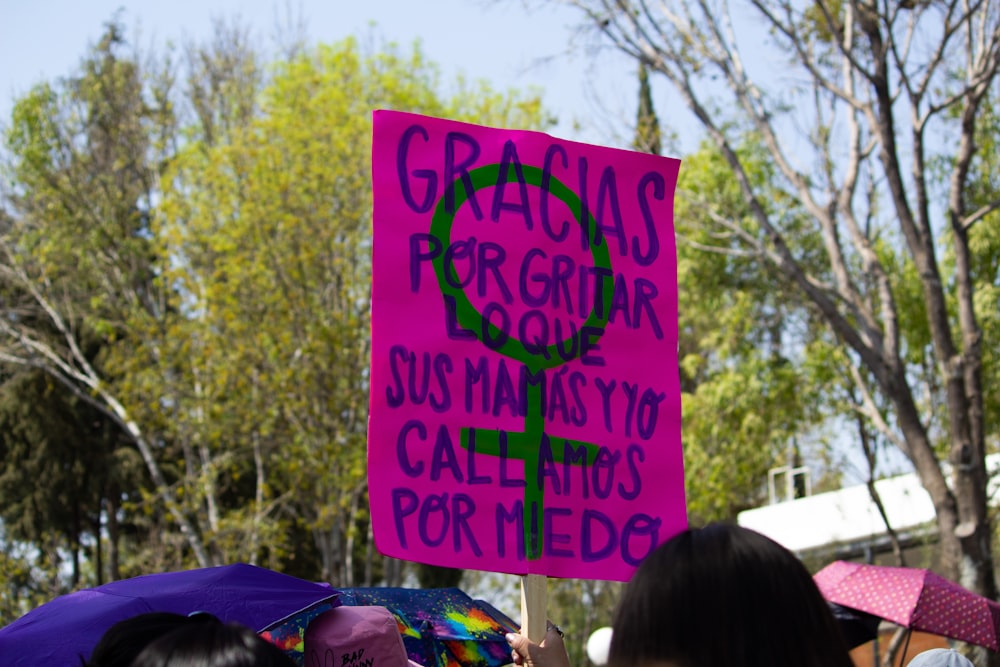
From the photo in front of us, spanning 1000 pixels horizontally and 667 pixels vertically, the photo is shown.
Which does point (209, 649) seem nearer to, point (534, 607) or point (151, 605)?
point (534, 607)

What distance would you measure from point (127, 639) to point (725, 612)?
3.26ft

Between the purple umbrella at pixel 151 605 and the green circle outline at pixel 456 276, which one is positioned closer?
the green circle outline at pixel 456 276

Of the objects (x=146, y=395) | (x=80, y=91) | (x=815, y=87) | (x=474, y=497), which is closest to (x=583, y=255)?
(x=474, y=497)

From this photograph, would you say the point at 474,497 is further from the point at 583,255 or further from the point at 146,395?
the point at 146,395

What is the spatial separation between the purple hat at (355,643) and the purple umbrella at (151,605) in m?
0.84

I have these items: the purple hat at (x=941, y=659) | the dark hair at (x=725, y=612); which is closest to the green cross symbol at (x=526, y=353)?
the purple hat at (x=941, y=659)

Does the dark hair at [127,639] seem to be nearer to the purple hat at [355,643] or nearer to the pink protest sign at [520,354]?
the pink protest sign at [520,354]

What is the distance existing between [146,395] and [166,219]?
257 centimetres

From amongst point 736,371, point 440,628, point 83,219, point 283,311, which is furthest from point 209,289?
point 440,628

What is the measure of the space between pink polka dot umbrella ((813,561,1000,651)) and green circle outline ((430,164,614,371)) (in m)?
3.74

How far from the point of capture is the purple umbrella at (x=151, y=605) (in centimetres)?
400

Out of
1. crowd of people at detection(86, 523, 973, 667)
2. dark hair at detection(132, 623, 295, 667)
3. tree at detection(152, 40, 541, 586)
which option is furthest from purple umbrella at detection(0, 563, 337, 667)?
tree at detection(152, 40, 541, 586)

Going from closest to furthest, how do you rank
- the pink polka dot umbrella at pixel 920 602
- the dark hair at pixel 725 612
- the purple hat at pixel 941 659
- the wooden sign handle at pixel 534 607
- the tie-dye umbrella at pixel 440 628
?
the dark hair at pixel 725 612 < the wooden sign handle at pixel 534 607 < the purple hat at pixel 941 659 < the tie-dye umbrella at pixel 440 628 < the pink polka dot umbrella at pixel 920 602

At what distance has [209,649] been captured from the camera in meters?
1.92
